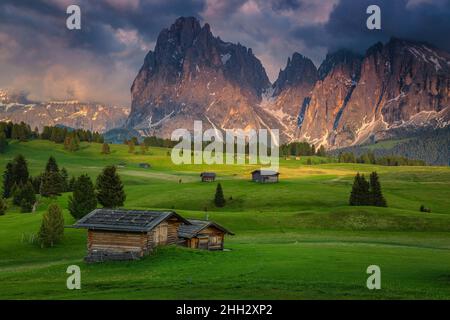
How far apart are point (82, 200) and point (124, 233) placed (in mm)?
32881

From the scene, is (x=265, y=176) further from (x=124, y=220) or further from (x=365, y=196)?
(x=124, y=220)

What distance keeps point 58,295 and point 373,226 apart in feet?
199

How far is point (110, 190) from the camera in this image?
79.0m

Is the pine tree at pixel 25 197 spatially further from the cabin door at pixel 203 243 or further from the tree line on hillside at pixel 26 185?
the cabin door at pixel 203 243

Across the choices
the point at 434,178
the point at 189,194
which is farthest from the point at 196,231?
the point at 434,178

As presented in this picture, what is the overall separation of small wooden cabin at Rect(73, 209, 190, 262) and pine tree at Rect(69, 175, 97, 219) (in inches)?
1104

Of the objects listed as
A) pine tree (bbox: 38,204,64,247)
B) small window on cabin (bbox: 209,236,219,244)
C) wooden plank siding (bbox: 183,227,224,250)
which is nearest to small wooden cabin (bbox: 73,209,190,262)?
wooden plank siding (bbox: 183,227,224,250)

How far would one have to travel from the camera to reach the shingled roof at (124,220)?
151 ft

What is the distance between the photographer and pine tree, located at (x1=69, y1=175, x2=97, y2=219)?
76125mm

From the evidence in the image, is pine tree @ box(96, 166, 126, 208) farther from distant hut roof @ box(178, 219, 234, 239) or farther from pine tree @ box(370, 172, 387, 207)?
pine tree @ box(370, 172, 387, 207)

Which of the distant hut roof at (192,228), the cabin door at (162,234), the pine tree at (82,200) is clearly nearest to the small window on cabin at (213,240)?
the distant hut roof at (192,228)

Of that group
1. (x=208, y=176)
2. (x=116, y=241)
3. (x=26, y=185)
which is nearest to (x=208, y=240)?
(x=116, y=241)

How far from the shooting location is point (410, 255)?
48.1 meters
